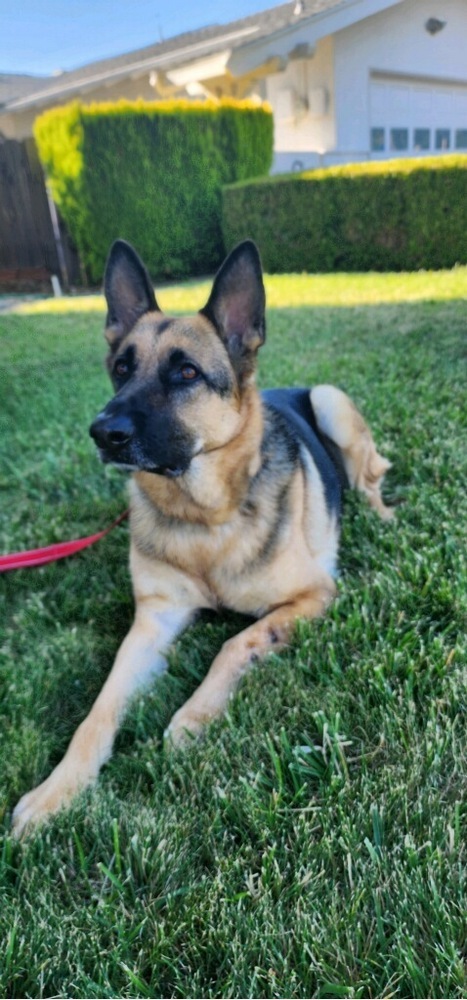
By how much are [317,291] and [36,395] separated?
5.19 metres

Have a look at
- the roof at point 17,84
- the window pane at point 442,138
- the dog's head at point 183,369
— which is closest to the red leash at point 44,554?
the dog's head at point 183,369

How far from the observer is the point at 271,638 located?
7.76 feet

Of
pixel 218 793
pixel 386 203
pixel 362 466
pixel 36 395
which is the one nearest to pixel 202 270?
pixel 386 203

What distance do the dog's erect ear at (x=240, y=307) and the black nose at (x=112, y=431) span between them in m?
0.57

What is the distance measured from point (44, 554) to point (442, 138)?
16416 mm

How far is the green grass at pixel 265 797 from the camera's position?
137 centimetres

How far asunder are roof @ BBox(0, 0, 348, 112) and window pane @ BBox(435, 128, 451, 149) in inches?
160

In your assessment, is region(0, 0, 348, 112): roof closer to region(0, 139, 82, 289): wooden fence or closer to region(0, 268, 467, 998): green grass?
region(0, 139, 82, 289): wooden fence

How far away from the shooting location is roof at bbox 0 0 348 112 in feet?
42.4

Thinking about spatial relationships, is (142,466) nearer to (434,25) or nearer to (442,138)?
(434,25)

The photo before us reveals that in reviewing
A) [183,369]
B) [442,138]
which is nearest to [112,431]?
[183,369]

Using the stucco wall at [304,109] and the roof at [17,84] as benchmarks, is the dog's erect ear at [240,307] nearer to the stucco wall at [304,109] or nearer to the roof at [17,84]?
the stucco wall at [304,109]

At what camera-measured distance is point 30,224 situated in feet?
43.5

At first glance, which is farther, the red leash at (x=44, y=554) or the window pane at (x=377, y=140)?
the window pane at (x=377, y=140)
